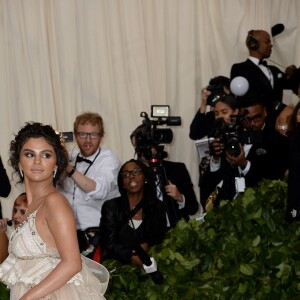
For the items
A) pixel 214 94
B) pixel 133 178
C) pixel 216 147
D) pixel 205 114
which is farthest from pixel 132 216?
pixel 205 114

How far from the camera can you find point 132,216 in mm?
4805

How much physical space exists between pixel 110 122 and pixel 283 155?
2.20m

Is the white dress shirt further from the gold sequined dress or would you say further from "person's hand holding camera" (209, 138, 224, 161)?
the gold sequined dress

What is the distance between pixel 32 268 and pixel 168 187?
208 cm

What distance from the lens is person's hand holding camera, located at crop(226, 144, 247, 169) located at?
4.95 metres

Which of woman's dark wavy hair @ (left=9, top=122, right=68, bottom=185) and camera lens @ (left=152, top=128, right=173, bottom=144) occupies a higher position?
woman's dark wavy hair @ (left=9, top=122, right=68, bottom=185)

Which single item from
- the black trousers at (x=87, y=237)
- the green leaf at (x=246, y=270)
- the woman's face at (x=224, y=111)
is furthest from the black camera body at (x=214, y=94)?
the green leaf at (x=246, y=270)

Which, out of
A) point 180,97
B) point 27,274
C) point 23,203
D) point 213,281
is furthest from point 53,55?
point 27,274

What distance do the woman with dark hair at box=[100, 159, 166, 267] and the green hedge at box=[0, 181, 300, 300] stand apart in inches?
17.0

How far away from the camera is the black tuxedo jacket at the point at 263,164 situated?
5.04 meters

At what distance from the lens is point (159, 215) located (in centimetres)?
486

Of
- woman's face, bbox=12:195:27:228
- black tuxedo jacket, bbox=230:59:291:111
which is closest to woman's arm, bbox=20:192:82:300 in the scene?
woman's face, bbox=12:195:27:228

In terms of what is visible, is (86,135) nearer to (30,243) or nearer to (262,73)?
(262,73)

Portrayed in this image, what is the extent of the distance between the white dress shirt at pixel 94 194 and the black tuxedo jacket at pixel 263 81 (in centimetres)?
138
